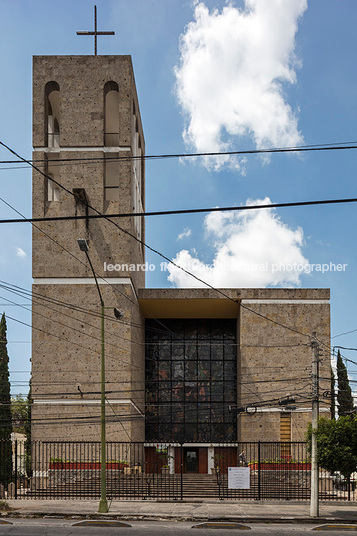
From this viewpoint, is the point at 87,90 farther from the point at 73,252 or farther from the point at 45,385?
the point at 45,385

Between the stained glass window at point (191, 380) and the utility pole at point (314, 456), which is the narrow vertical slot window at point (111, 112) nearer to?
the stained glass window at point (191, 380)

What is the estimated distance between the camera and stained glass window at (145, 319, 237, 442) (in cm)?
5238

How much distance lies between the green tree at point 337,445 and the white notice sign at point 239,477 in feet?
15.4

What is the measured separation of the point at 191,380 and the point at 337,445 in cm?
2644

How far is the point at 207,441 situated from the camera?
170ft

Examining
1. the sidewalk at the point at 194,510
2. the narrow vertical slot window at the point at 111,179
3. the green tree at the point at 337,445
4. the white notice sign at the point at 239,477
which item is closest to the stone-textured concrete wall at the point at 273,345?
the narrow vertical slot window at the point at 111,179

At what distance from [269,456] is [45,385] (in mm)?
16166

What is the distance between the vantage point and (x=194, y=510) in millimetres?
29312

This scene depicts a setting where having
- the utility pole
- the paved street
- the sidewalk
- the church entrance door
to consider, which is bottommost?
the church entrance door

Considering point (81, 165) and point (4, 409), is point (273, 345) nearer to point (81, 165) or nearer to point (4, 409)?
point (81, 165)

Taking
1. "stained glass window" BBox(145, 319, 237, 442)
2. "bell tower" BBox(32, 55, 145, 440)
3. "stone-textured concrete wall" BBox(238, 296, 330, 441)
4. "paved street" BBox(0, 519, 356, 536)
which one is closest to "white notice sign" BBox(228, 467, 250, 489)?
"paved street" BBox(0, 519, 356, 536)

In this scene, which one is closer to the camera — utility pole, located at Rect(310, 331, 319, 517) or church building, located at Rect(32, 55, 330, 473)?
utility pole, located at Rect(310, 331, 319, 517)

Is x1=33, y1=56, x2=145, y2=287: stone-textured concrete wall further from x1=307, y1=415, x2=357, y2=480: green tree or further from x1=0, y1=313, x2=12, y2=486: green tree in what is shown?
x1=307, y1=415, x2=357, y2=480: green tree

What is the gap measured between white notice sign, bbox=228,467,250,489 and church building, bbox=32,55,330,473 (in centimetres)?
968
